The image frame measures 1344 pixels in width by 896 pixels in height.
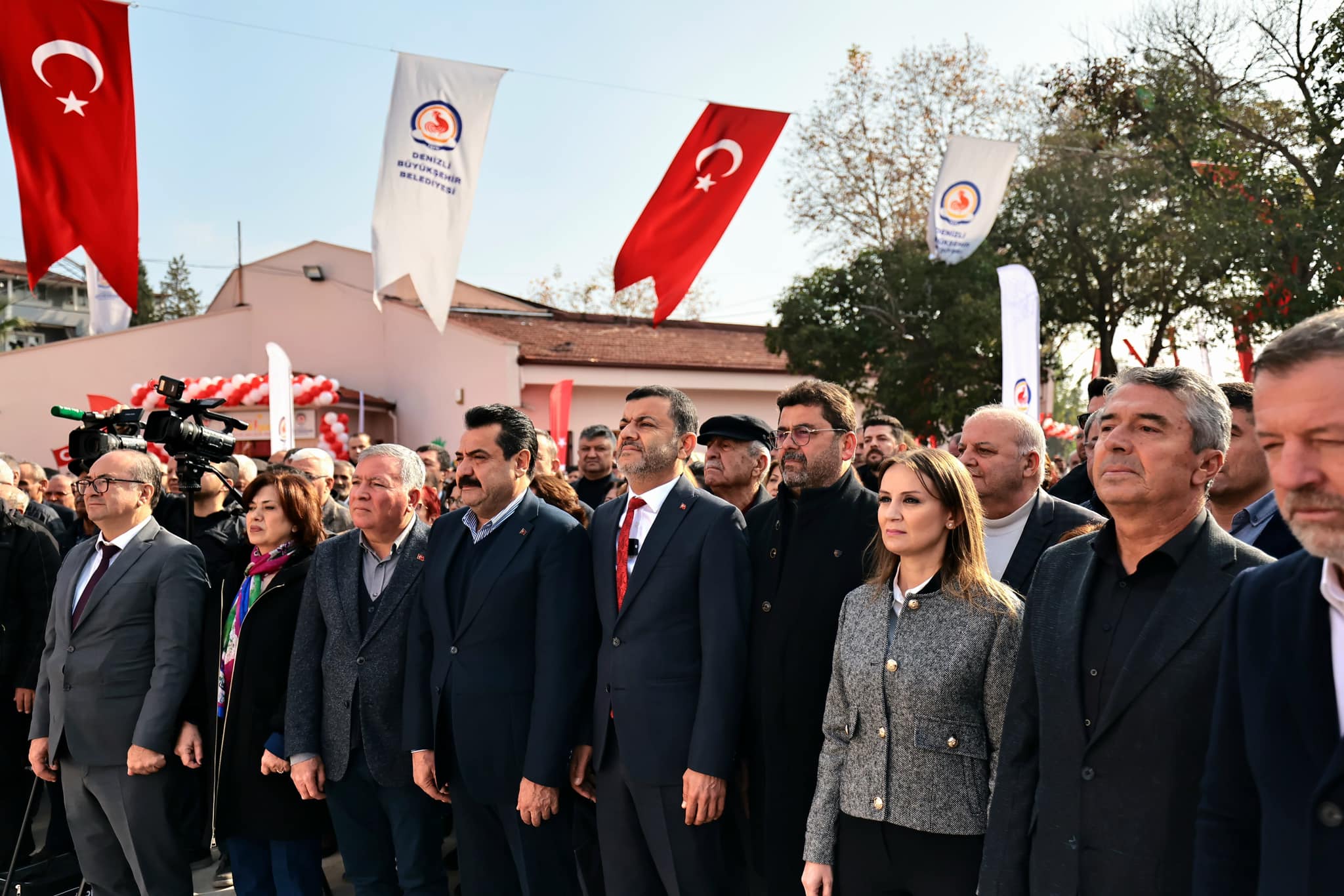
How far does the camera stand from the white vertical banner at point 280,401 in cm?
1051

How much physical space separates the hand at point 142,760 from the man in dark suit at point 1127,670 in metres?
3.51

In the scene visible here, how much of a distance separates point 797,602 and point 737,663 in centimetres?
31

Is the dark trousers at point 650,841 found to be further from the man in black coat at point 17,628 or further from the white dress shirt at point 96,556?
the man in black coat at point 17,628

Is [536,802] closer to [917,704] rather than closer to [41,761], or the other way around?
[917,704]

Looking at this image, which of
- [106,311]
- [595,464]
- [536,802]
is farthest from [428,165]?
[106,311]

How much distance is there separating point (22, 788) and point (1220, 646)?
20.0ft

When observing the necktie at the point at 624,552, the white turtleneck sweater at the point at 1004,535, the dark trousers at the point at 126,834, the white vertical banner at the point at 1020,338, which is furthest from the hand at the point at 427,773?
the white vertical banner at the point at 1020,338

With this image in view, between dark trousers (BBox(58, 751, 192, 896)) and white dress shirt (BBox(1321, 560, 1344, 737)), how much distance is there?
4427mm

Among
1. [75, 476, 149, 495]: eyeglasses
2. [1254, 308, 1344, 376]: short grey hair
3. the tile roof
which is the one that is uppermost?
the tile roof

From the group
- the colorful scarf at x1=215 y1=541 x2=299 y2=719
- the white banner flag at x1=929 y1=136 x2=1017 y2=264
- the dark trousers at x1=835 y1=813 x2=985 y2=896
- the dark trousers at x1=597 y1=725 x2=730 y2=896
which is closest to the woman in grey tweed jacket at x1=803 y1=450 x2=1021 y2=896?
the dark trousers at x1=835 y1=813 x2=985 y2=896

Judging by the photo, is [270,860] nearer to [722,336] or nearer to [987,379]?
[987,379]

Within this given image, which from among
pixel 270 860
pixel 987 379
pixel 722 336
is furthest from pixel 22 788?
pixel 722 336

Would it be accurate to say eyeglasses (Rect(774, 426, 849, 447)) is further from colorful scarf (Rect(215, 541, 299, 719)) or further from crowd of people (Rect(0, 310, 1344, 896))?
colorful scarf (Rect(215, 541, 299, 719))

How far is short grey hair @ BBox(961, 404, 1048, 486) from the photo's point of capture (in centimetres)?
371
